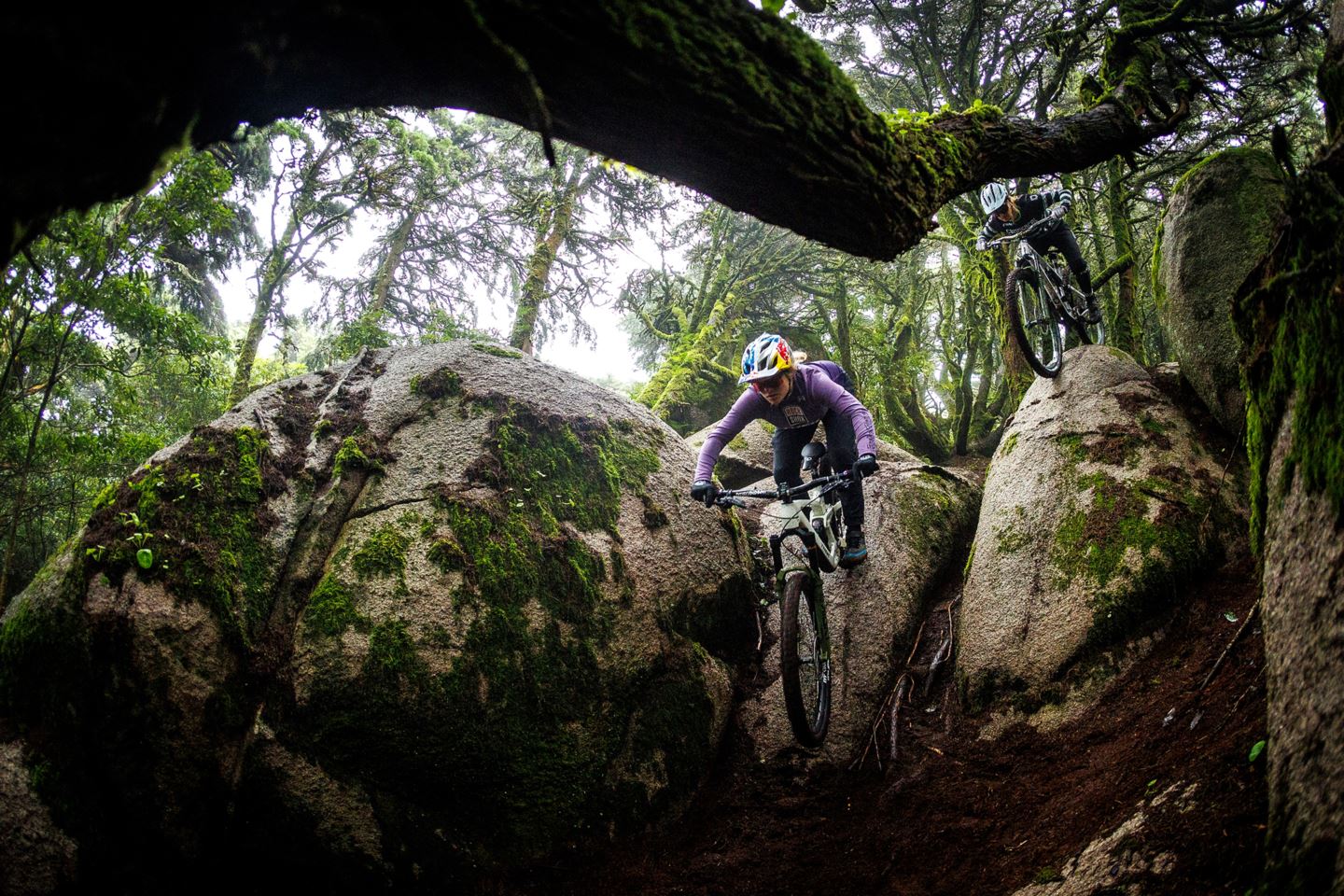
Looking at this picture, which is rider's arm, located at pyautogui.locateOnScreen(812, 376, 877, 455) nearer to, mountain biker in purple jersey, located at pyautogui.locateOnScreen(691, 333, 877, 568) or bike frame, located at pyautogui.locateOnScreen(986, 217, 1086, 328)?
mountain biker in purple jersey, located at pyautogui.locateOnScreen(691, 333, 877, 568)

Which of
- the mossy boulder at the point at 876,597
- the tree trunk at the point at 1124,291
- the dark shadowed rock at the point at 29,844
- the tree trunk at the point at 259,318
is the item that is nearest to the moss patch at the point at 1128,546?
the mossy boulder at the point at 876,597

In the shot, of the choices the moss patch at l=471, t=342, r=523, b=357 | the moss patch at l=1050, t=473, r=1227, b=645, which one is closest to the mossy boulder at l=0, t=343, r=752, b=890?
the moss patch at l=471, t=342, r=523, b=357

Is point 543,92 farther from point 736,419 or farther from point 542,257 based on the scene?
point 542,257

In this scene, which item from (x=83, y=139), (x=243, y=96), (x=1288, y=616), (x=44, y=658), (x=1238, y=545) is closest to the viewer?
(x=83, y=139)

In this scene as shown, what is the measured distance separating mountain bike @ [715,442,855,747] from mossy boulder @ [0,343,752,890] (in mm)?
866

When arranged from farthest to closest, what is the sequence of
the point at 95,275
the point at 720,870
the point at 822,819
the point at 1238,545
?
the point at 95,275 < the point at 1238,545 < the point at 822,819 < the point at 720,870

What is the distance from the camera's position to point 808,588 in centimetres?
530

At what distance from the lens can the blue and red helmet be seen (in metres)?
5.54

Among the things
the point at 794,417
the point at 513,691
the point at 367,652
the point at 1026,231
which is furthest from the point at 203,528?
the point at 1026,231

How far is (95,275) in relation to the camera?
26.0ft

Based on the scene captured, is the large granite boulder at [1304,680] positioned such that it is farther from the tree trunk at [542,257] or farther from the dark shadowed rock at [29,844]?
the tree trunk at [542,257]

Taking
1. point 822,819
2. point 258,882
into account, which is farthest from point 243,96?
point 822,819

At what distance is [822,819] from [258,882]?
3897 millimetres

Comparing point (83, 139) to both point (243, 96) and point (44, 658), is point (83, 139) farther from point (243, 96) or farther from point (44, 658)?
point (44, 658)
